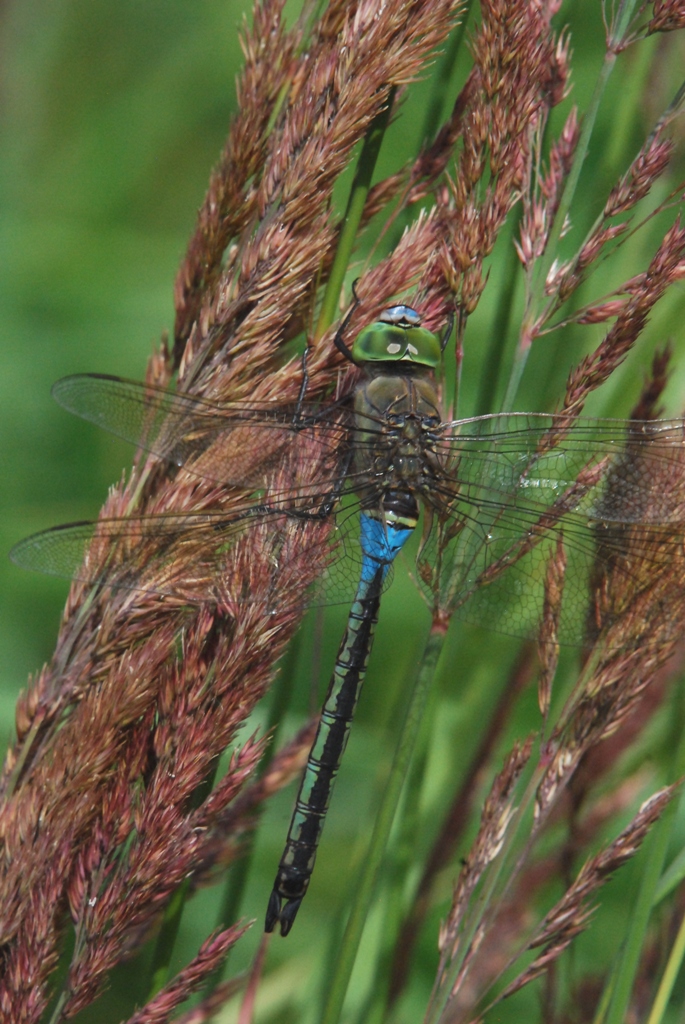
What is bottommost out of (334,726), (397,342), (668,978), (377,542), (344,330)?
(668,978)

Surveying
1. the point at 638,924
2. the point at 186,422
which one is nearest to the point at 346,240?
the point at 186,422

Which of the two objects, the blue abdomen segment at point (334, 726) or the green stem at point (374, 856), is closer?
the green stem at point (374, 856)

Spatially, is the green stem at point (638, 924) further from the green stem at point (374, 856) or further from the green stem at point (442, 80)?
the green stem at point (442, 80)

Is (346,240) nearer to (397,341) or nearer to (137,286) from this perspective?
(397,341)

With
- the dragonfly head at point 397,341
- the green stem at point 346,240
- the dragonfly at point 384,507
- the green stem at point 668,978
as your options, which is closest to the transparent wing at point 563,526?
the dragonfly at point 384,507

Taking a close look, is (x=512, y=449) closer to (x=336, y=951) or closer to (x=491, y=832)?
(x=491, y=832)

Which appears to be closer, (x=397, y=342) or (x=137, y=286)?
Answer: (x=397, y=342)

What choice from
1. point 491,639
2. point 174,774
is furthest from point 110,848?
point 491,639
